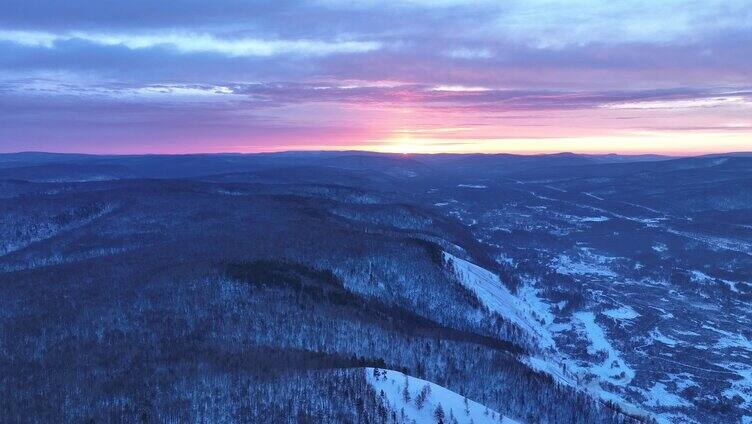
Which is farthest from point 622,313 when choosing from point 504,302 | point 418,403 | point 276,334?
point 418,403

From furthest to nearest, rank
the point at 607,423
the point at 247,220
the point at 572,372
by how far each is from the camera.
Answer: the point at 247,220
the point at 572,372
the point at 607,423

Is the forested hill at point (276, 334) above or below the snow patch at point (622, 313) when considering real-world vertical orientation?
above

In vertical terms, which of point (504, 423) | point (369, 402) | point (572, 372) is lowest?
point (572, 372)

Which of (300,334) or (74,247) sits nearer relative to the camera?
(300,334)

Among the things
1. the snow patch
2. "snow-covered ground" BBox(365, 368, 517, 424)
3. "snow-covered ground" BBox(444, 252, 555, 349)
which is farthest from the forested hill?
the snow patch

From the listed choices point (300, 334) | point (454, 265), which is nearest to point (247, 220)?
point (454, 265)

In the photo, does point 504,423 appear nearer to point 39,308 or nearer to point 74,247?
point 39,308

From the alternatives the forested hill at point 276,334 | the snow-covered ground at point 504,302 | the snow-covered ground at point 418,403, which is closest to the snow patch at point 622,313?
the forested hill at point 276,334

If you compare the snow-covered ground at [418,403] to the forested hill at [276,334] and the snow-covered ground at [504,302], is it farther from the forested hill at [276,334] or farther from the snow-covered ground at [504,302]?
the snow-covered ground at [504,302]

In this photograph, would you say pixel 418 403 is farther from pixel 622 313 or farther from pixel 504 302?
pixel 622 313
